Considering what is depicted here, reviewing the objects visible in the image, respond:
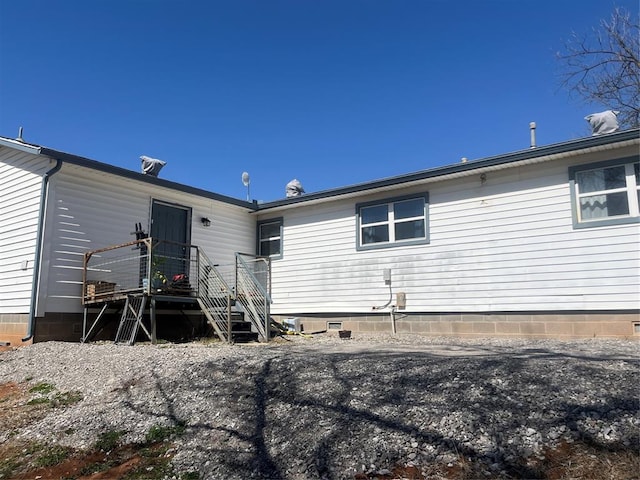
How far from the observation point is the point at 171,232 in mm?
11961

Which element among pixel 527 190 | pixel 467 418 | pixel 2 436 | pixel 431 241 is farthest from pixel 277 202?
pixel 467 418

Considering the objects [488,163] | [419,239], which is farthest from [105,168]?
[488,163]

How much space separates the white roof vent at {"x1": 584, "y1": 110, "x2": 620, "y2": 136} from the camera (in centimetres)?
920

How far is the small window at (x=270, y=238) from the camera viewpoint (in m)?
13.3

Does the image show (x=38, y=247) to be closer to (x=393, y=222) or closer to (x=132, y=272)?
(x=132, y=272)

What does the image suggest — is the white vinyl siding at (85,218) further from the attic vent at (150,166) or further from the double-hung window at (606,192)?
the double-hung window at (606,192)

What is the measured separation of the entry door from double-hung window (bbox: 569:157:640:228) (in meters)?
8.13

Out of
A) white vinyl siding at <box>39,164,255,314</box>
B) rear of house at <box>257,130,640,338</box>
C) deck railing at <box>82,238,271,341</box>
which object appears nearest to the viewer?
rear of house at <box>257,130,640,338</box>

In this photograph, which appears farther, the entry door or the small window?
the small window

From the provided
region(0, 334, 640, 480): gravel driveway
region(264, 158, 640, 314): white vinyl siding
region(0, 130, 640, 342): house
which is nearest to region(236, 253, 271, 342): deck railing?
region(0, 130, 640, 342): house

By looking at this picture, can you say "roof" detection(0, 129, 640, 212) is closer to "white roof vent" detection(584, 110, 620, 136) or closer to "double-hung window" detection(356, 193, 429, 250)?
"double-hung window" detection(356, 193, 429, 250)

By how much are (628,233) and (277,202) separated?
779 centimetres

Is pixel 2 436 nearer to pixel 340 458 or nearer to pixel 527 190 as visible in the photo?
pixel 340 458

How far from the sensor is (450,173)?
33.5 feet
